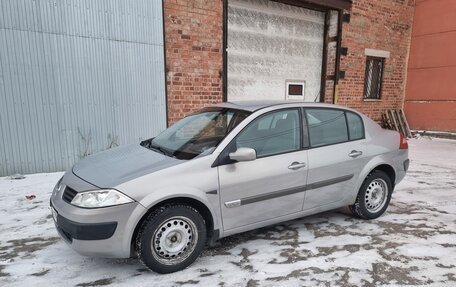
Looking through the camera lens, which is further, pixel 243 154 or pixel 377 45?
pixel 377 45

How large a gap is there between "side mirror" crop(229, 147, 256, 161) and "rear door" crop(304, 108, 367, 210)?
84cm

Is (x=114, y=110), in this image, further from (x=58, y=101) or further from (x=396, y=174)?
(x=396, y=174)

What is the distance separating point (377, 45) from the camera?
10211 millimetres

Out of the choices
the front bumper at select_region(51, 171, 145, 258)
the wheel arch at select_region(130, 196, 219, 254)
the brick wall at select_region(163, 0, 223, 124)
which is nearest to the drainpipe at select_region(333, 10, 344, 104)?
the brick wall at select_region(163, 0, 223, 124)

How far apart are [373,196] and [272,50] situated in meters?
5.39

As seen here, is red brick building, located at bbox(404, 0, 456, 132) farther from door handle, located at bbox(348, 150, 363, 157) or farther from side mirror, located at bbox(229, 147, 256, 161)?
side mirror, located at bbox(229, 147, 256, 161)

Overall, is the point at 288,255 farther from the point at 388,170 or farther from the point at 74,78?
the point at 74,78

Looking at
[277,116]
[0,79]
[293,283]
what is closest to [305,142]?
[277,116]

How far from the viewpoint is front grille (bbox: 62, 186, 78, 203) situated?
9.11 ft

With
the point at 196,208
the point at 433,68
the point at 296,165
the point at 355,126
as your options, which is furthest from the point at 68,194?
the point at 433,68

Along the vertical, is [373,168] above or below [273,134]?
below

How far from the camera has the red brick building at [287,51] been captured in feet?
Answer: 22.6

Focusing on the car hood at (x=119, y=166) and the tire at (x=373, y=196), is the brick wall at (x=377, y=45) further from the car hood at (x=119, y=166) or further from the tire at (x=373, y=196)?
the car hood at (x=119, y=166)

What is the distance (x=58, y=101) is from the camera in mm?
5801
